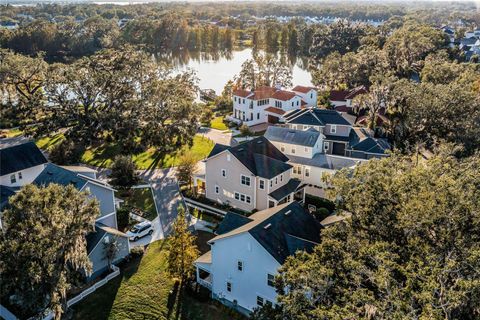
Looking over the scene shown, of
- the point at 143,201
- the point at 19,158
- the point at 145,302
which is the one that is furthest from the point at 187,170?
the point at 145,302

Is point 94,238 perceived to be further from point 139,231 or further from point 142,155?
point 142,155

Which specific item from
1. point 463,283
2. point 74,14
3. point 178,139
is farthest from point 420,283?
point 74,14

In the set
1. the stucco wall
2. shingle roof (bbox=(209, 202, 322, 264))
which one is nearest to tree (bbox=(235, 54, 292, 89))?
shingle roof (bbox=(209, 202, 322, 264))

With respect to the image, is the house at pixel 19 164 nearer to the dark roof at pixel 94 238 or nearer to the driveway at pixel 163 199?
the driveway at pixel 163 199

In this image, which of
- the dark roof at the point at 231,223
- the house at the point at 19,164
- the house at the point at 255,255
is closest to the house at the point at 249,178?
the dark roof at the point at 231,223

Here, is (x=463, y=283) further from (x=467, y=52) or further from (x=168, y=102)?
(x=467, y=52)

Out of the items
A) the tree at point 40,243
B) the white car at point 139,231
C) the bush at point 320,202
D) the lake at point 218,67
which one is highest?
the tree at point 40,243
